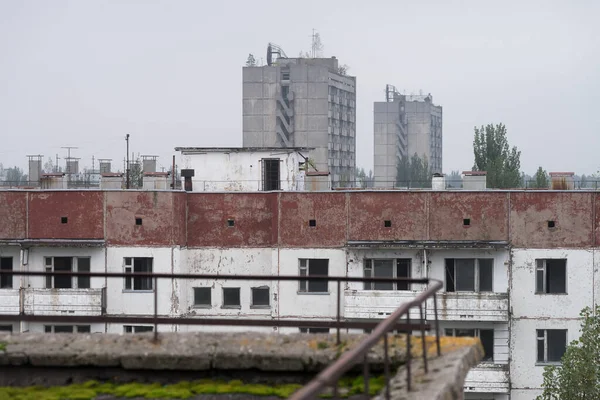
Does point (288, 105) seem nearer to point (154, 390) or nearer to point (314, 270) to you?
point (314, 270)

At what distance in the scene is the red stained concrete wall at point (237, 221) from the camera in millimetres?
34031

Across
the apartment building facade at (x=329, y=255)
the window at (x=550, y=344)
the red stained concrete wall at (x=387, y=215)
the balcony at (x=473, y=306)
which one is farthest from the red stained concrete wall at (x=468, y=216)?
the window at (x=550, y=344)

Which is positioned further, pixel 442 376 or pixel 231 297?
pixel 231 297

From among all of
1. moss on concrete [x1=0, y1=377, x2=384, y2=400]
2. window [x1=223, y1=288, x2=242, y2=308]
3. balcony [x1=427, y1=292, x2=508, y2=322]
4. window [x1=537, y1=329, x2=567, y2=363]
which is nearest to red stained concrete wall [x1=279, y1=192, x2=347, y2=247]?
window [x1=223, y1=288, x2=242, y2=308]

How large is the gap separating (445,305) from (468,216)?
3189mm

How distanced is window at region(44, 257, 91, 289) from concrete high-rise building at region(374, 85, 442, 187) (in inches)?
5154

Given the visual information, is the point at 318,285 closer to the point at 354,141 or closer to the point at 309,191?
the point at 309,191

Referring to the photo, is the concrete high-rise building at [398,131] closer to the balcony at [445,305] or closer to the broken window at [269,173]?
the broken window at [269,173]

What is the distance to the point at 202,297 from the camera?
112 ft

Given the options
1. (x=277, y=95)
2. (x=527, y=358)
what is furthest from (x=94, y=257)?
(x=277, y=95)

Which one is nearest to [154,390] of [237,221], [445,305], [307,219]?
[445,305]

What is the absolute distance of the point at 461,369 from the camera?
8.62m

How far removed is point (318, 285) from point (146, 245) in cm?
630

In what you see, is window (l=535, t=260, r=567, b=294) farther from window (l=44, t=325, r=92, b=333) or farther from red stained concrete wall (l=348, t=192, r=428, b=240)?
window (l=44, t=325, r=92, b=333)
